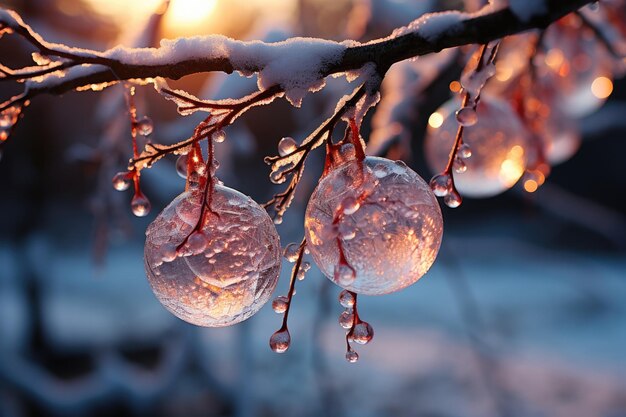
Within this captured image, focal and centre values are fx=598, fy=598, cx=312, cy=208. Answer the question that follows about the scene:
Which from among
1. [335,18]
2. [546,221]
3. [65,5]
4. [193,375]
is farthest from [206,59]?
[546,221]

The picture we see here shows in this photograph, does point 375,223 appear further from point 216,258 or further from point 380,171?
point 216,258

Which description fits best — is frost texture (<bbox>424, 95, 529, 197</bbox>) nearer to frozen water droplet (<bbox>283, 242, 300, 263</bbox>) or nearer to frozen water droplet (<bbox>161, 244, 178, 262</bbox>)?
frozen water droplet (<bbox>283, 242, 300, 263</bbox>)

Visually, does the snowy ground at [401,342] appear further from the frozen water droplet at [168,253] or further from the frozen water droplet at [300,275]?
the frozen water droplet at [168,253]

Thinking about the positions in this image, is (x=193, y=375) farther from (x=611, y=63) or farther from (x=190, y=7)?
(x=611, y=63)

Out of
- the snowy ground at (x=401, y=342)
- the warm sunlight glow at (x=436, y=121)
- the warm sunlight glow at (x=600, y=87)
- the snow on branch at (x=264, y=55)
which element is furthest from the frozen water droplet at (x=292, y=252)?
the snowy ground at (x=401, y=342)

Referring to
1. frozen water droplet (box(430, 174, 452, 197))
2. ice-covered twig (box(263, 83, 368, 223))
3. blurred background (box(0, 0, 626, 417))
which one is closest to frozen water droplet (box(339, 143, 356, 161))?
ice-covered twig (box(263, 83, 368, 223))

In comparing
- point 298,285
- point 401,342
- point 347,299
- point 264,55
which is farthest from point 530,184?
point 298,285

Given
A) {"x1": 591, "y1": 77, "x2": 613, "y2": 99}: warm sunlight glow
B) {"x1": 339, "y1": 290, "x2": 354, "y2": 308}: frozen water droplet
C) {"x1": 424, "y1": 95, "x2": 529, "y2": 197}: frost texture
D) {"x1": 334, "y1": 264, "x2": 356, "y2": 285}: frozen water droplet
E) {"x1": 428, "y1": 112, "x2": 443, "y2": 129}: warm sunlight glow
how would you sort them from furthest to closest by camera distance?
{"x1": 591, "y1": 77, "x2": 613, "y2": 99}: warm sunlight glow
{"x1": 428, "y1": 112, "x2": 443, "y2": 129}: warm sunlight glow
{"x1": 424, "y1": 95, "x2": 529, "y2": 197}: frost texture
{"x1": 339, "y1": 290, "x2": 354, "y2": 308}: frozen water droplet
{"x1": 334, "y1": 264, "x2": 356, "y2": 285}: frozen water droplet
